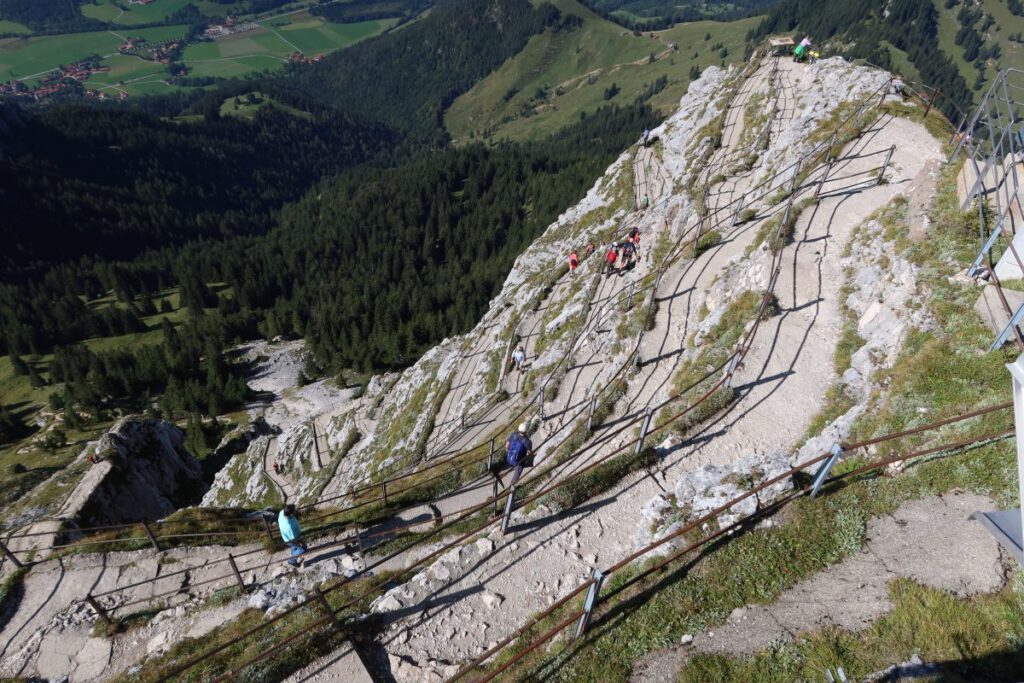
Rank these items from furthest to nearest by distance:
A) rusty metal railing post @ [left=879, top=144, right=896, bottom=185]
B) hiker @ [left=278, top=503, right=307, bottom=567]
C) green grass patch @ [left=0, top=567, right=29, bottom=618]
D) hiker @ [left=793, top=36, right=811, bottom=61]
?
hiker @ [left=793, top=36, right=811, bottom=61]
rusty metal railing post @ [left=879, top=144, right=896, bottom=185]
green grass patch @ [left=0, top=567, right=29, bottom=618]
hiker @ [left=278, top=503, right=307, bottom=567]

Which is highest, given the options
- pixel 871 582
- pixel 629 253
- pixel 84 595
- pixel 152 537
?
pixel 871 582

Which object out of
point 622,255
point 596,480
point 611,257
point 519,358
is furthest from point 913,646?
point 622,255

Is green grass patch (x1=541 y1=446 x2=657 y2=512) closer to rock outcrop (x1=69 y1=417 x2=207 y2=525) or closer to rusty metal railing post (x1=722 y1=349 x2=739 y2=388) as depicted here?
rusty metal railing post (x1=722 y1=349 x2=739 y2=388)

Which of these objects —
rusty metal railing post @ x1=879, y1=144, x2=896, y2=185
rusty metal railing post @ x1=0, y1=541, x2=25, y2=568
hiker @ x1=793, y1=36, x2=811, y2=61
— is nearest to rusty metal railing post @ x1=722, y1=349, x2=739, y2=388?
rusty metal railing post @ x1=879, y1=144, x2=896, y2=185

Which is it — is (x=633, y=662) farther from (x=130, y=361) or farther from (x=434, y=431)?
(x=130, y=361)

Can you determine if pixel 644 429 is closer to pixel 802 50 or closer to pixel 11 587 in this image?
pixel 11 587

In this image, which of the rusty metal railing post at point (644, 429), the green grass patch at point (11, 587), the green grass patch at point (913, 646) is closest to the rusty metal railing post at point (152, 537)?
the green grass patch at point (11, 587)
